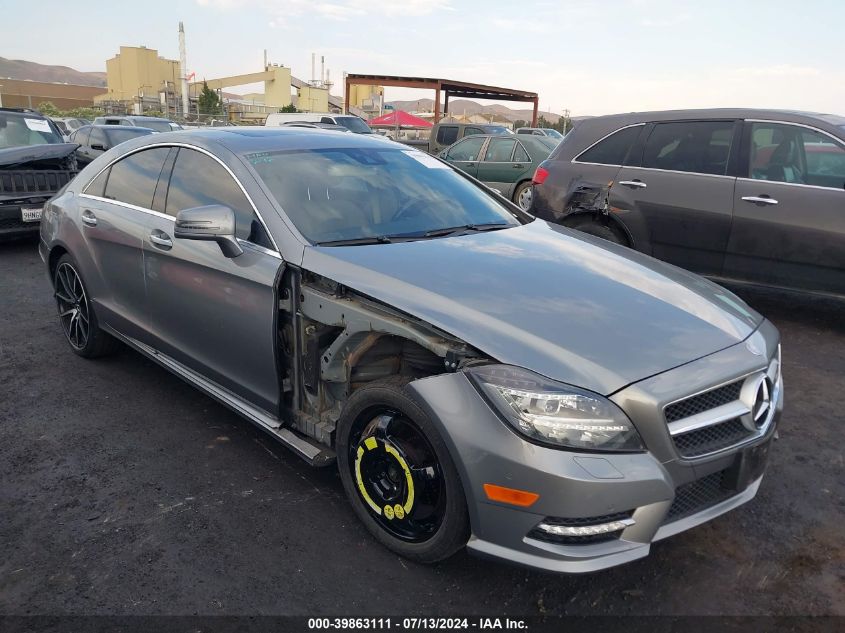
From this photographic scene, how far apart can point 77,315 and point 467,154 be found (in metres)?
9.98

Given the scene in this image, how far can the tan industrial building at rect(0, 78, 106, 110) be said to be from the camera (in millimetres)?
62475

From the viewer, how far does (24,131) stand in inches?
371

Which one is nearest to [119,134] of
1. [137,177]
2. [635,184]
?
[137,177]

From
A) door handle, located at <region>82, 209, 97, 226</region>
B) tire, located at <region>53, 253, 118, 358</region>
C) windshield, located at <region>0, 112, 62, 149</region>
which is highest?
windshield, located at <region>0, 112, 62, 149</region>

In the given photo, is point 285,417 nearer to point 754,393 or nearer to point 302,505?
point 302,505

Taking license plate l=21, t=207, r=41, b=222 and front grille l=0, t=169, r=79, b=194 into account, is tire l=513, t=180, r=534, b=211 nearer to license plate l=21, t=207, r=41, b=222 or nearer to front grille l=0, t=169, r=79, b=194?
front grille l=0, t=169, r=79, b=194

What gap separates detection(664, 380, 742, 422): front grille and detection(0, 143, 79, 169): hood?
8.23m

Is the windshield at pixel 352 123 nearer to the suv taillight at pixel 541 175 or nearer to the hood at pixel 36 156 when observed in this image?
the hood at pixel 36 156

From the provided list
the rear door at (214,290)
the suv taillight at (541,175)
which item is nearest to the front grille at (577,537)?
the rear door at (214,290)

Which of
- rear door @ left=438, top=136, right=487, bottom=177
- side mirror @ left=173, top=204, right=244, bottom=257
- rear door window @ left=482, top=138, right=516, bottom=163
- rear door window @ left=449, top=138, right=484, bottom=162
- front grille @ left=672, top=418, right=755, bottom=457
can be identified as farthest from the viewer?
rear door window @ left=449, top=138, right=484, bottom=162

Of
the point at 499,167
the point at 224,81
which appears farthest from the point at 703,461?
the point at 224,81

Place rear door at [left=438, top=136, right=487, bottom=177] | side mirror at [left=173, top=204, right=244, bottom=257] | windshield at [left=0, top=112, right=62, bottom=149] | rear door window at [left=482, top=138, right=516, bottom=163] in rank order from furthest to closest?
rear door at [left=438, top=136, right=487, bottom=177], rear door window at [left=482, top=138, right=516, bottom=163], windshield at [left=0, top=112, right=62, bottom=149], side mirror at [left=173, top=204, right=244, bottom=257]

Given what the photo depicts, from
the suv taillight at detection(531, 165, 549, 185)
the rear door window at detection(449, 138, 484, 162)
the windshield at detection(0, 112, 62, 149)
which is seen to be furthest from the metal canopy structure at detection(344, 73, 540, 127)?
the suv taillight at detection(531, 165, 549, 185)

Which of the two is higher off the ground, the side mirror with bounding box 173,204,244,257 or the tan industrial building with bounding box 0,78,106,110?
the tan industrial building with bounding box 0,78,106,110
